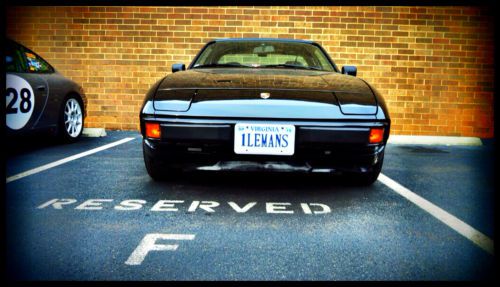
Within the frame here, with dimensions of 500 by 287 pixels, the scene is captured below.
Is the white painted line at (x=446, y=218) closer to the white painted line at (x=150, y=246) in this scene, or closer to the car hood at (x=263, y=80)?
the car hood at (x=263, y=80)

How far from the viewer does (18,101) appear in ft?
16.2

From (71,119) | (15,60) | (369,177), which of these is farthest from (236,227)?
(71,119)

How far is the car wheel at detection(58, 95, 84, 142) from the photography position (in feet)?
19.1

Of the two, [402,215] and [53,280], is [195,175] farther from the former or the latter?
[53,280]

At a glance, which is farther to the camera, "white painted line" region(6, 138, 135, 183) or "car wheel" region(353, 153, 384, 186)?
"white painted line" region(6, 138, 135, 183)

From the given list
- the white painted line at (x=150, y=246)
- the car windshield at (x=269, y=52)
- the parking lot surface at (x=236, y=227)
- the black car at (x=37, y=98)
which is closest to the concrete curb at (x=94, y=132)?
the black car at (x=37, y=98)

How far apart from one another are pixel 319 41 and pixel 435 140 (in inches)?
92.2

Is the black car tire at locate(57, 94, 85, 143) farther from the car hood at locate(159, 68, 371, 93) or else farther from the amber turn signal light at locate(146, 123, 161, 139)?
the amber turn signal light at locate(146, 123, 161, 139)

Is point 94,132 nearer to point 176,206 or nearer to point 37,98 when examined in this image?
point 37,98

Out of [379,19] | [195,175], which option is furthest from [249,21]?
[195,175]

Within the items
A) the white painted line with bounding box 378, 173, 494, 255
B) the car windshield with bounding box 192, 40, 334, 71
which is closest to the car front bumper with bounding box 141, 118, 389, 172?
the white painted line with bounding box 378, 173, 494, 255

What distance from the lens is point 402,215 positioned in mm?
3088

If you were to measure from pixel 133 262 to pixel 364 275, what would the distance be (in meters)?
1.04

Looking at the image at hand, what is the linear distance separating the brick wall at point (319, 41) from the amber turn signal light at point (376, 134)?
4.53 meters
